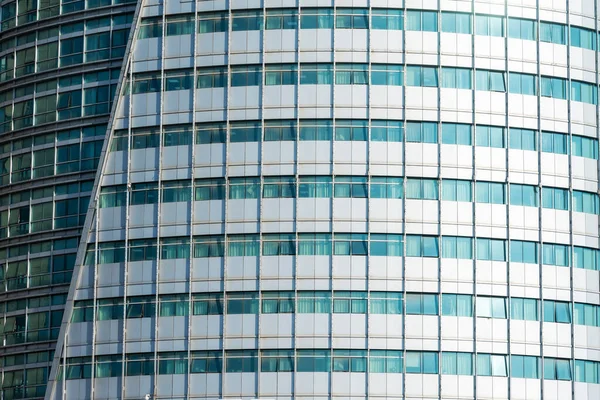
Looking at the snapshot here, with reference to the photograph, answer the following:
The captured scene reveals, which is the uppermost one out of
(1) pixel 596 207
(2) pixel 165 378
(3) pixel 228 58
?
(3) pixel 228 58

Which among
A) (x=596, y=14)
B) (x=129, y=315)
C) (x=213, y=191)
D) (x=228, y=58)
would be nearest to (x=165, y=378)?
(x=129, y=315)

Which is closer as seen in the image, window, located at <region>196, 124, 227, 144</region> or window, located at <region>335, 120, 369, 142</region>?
window, located at <region>335, 120, 369, 142</region>

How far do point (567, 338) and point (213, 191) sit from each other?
26.6 metres

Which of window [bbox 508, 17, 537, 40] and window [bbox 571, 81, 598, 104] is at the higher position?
window [bbox 508, 17, 537, 40]

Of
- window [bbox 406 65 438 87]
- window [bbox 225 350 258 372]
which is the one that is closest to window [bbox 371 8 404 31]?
window [bbox 406 65 438 87]

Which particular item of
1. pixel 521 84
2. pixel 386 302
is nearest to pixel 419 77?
pixel 521 84

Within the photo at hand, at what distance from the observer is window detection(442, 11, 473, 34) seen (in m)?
99.3

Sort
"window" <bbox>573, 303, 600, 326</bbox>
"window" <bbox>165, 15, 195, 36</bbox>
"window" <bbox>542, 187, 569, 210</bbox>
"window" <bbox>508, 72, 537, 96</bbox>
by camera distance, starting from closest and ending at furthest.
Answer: "window" <bbox>573, 303, 600, 326</bbox>
"window" <bbox>542, 187, 569, 210</bbox>
"window" <bbox>508, 72, 537, 96</bbox>
"window" <bbox>165, 15, 195, 36</bbox>

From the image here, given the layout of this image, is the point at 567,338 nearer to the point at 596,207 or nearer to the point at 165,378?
the point at 596,207

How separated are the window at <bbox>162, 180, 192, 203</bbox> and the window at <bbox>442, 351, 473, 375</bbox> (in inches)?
824

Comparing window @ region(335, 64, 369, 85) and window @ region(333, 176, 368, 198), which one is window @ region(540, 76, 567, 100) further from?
window @ region(333, 176, 368, 198)

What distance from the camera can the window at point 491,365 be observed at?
94.9 meters

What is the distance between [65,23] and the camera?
105812 millimetres

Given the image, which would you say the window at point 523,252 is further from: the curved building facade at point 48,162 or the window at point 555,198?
the curved building facade at point 48,162
